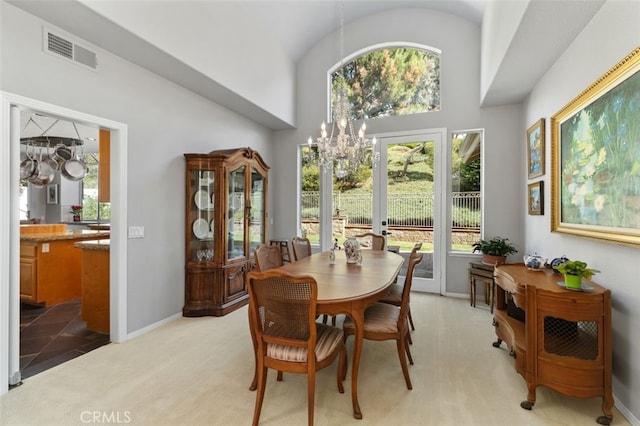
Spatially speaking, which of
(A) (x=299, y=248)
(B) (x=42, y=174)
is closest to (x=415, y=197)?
(A) (x=299, y=248)

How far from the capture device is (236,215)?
13.3 ft

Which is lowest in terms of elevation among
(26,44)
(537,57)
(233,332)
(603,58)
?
(233,332)

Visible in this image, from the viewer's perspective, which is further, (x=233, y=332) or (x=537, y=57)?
(x=233, y=332)

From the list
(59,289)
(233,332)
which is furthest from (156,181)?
(59,289)

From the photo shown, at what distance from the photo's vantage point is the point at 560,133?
8.94 feet

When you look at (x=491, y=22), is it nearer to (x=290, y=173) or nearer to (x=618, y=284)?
(x=618, y=284)

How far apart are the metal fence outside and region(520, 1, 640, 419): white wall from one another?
1.61m

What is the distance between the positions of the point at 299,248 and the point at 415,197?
2248 mm

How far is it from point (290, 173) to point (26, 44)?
3692 millimetres

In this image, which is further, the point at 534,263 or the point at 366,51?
the point at 366,51

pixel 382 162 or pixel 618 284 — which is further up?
pixel 382 162

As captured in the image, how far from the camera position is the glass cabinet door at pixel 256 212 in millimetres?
4336

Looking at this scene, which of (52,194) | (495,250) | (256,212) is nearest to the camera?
(495,250)

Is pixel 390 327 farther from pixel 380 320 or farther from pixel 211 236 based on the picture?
pixel 211 236
